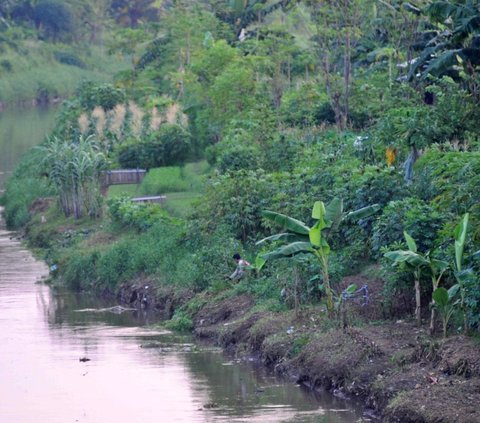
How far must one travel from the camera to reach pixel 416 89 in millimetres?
29625

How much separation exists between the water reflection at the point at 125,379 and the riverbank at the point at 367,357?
0.33 m

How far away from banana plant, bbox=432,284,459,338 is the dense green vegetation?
40mm

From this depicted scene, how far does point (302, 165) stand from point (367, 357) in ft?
30.1

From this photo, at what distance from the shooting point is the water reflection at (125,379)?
16.6 meters

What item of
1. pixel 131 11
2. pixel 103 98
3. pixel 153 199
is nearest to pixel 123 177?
pixel 153 199

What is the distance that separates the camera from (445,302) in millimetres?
16594

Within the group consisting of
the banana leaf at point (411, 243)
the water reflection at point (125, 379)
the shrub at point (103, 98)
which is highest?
the shrub at point (103, 98)

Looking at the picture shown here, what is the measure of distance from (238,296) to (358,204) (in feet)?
9.47

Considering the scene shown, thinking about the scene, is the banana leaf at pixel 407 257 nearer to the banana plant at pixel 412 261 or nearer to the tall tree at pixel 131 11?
the banana plant at pixel 412 261

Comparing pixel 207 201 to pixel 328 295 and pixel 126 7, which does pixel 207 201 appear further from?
pixel 126 7

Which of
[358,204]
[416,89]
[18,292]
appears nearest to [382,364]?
[358,204]

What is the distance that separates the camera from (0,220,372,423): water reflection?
1658 centimetres

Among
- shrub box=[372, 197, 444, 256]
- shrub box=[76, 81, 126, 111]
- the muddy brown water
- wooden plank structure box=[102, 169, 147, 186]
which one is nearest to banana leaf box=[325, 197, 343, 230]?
shrub box=[372, 197, 444, 256]

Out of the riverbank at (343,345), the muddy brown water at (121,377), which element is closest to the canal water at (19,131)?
the muddy brown water at (121,377)
